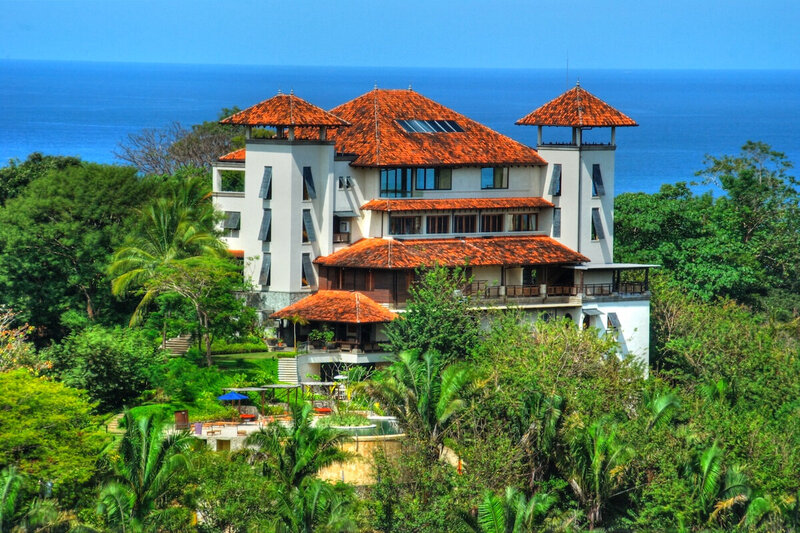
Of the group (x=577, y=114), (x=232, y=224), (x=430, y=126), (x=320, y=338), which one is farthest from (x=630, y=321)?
(x=232, y=224)

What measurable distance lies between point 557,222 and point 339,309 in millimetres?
12029

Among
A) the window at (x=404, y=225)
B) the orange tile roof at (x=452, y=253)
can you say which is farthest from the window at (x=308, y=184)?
the window at (x=404, y=225)

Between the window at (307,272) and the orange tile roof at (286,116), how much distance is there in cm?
567

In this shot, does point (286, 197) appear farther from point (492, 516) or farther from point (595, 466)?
point (492, 516)

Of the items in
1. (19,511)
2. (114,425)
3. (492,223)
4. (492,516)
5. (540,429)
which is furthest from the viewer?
(492,223)

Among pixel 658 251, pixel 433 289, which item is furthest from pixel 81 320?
pixel 658 251

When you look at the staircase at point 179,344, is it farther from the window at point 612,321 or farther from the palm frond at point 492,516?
the palm frond at point 492,516

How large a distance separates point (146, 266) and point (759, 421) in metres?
25.1

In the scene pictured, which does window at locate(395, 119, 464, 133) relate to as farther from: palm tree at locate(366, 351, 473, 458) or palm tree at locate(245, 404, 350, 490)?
palm tree at locate(245, 404, 350, 490)

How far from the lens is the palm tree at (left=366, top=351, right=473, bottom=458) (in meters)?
59.1

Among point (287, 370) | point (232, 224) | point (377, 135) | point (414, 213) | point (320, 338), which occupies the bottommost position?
point (287, 370)

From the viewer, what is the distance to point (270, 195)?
74500 millimetres

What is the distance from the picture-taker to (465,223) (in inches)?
3056

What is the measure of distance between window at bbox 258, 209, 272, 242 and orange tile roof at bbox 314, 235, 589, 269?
2.31m
